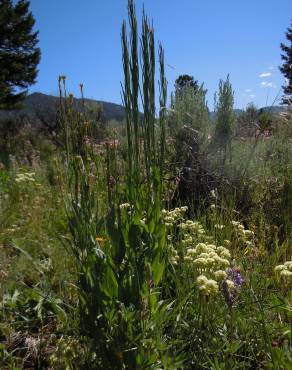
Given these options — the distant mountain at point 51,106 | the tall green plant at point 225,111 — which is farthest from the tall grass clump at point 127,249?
the tall green plant at point 225,111

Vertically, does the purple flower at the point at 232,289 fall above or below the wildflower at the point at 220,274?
below

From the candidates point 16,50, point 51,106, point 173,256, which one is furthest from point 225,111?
point 16,50

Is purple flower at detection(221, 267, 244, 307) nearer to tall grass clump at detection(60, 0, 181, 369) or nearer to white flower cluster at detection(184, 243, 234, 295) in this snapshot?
white flower cluster at detection(184, 243, 234, 295)

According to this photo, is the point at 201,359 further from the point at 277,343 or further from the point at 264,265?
the point at 264,265

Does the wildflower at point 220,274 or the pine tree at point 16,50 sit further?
the pine tree at point 16,50

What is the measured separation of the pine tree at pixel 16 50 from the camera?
24859 mm

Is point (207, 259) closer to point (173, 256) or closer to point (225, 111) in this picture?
point (173, 256)

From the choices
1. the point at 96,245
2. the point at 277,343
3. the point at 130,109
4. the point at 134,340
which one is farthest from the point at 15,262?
the point at 277,343

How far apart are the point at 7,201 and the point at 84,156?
8.68 feet

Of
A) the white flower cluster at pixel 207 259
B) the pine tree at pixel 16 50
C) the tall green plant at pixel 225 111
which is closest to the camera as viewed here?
the white flower cluster at pixel 207 259

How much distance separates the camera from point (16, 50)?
26.1 meters

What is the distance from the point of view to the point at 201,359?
4.90 ft

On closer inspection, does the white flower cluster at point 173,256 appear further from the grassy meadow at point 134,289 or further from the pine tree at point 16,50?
the pine tree at point 16,50

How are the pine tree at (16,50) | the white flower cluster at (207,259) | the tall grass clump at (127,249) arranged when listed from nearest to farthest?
the tall grass clump at (127,249)
the white flower cluster at (207,259)
the pine tree at (16,50)
